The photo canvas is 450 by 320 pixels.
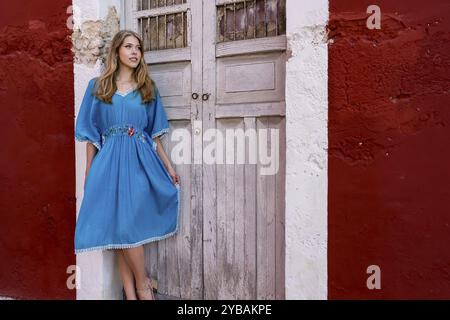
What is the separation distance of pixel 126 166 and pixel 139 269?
681 mm

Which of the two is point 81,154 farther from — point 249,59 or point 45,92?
point 249,59

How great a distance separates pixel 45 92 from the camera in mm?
3281

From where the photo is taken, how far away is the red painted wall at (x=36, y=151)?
3.24 meters

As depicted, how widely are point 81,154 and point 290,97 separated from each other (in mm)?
1526

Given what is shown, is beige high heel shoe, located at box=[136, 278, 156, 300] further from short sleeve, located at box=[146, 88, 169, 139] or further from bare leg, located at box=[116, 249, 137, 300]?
short sleeve, located at box=[146, 88, 169, 139]

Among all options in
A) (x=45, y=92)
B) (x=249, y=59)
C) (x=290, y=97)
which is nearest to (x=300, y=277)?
(x=290, y=97)

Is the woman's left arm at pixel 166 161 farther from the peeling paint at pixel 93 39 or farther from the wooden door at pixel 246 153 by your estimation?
the peeling paint at pixel 93 39

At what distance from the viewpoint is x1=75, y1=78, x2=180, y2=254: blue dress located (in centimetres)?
282

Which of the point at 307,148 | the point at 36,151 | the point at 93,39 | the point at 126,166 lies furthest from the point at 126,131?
the point at 307,148

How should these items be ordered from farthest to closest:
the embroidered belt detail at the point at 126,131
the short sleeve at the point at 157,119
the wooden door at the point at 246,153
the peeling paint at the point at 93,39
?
the peeling paint at the point at 93,39 < the short sleeve at the point at 157,119 < the embroidered belt detail at the point at 126,131 < the wooden door at the point at 246,153

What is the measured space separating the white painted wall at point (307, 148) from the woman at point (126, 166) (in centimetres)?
86

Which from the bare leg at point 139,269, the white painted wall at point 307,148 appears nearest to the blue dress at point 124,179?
the bare leg at point 139,269

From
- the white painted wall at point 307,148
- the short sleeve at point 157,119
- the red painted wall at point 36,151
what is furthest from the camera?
the red painted wall at point 36,151

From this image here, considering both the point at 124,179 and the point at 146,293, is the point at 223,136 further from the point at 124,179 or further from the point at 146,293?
the point at 146,293
